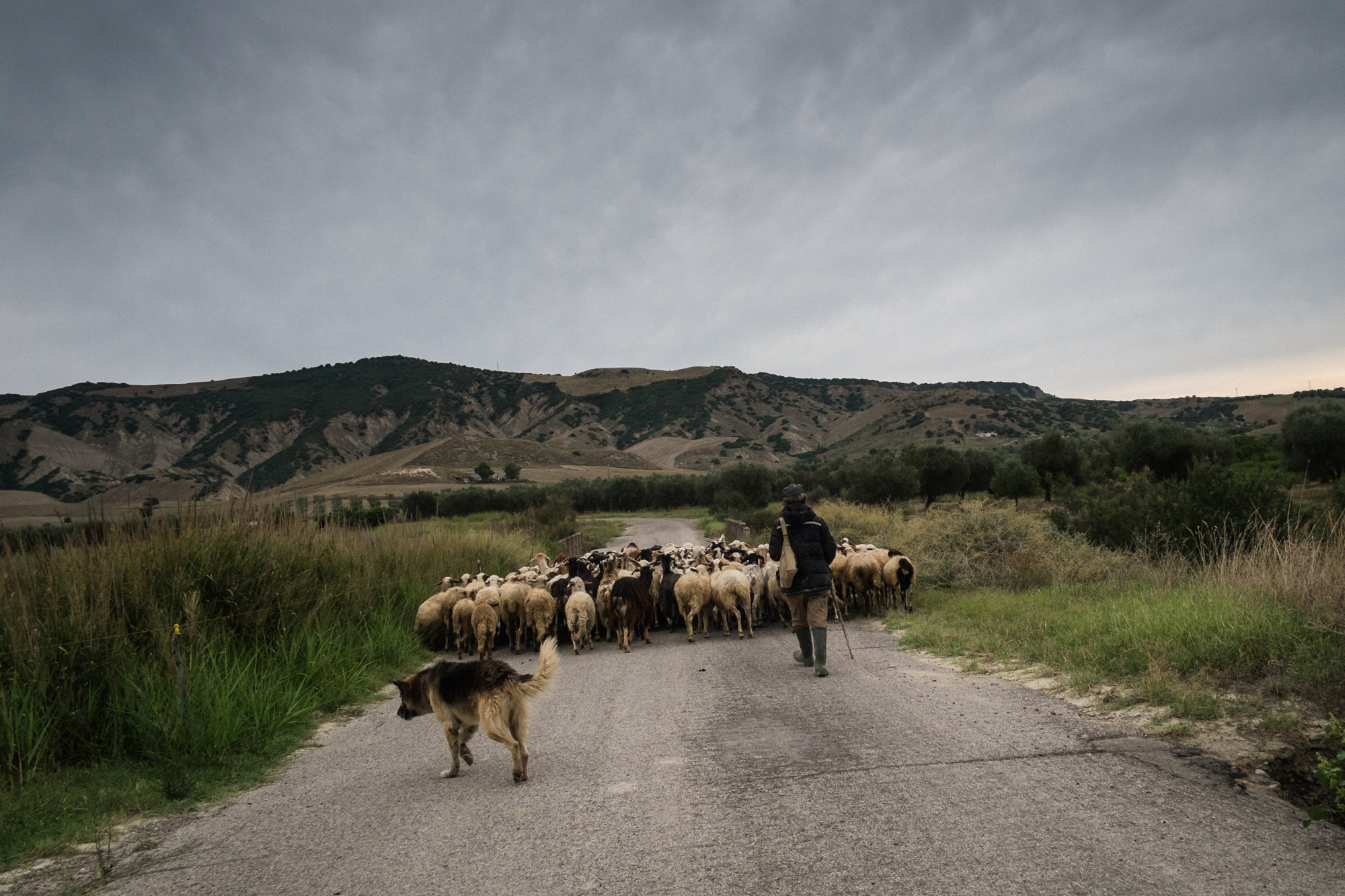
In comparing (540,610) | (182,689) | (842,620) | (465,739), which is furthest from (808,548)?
(182,689)

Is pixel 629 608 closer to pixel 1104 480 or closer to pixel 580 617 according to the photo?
pixel 580 617

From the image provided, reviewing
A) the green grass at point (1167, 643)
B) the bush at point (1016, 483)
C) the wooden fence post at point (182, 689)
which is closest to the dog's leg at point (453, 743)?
the wooden fence post at point (182, 689)

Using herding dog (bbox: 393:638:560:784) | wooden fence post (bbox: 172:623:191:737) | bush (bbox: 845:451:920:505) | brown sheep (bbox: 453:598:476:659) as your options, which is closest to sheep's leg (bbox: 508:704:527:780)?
herding dog (bbox: 393:638:560:784)

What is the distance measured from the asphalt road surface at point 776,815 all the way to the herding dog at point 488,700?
0.85 ft

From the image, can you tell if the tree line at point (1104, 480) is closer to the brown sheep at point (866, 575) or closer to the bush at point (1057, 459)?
the bush at point (1057, 459)

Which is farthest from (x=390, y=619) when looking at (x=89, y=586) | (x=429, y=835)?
(x=429, y=835)

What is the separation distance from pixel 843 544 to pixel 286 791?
35.9 ft

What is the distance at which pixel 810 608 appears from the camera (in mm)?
8797

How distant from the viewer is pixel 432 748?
6.38 m

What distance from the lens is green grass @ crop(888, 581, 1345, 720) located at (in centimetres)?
576

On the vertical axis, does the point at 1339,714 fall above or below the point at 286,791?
above

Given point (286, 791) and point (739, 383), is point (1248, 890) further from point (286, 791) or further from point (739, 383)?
point (739, 383)

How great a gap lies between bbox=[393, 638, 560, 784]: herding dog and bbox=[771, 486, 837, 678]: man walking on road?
4.14 metres

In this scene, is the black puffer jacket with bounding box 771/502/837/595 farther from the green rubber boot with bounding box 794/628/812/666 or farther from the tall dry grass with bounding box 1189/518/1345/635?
the tall dry grass with bounding box 1189/518/1345/635
